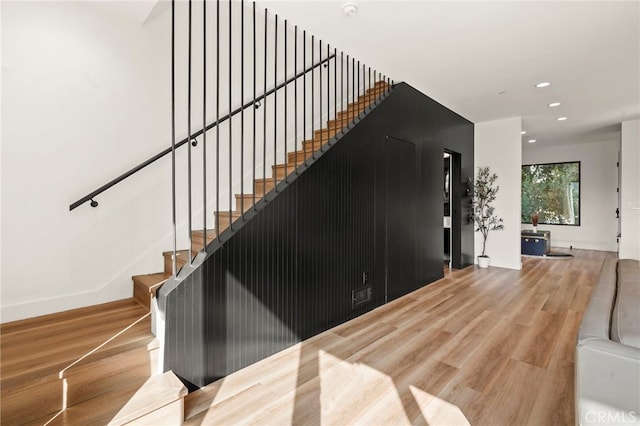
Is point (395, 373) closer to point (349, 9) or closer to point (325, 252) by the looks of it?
point (325, 252)

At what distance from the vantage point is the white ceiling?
2705mm

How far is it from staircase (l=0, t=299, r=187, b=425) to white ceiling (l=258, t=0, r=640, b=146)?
2.85m

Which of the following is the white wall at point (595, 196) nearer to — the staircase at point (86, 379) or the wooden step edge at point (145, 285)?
the wooden step edge at point (145, 285)

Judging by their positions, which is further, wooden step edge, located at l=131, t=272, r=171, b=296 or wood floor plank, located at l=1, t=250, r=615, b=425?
wooden step edge, located at l=131, t=272, r=171, b=296

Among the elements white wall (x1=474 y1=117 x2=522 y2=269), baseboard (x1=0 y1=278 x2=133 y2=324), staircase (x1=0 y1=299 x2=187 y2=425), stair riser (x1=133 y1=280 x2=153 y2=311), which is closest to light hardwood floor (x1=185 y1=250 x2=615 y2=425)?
staircase (x1=0 y1=299 x2=187 y2=425)

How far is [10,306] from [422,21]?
13.5 feet

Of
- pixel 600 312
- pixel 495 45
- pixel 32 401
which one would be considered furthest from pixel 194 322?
pixel 495 45

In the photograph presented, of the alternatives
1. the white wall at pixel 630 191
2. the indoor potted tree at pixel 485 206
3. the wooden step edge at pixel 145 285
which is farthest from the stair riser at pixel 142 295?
the white wall at pixel 630 191

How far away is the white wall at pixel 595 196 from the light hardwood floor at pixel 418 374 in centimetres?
643

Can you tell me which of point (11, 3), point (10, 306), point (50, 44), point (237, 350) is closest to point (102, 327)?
point (10, 306)

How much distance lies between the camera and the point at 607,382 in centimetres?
118

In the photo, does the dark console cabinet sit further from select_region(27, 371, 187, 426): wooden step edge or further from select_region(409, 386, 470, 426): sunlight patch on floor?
select_region(27, 371, 187, 426): wooden step edge

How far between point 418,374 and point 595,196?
9197mm

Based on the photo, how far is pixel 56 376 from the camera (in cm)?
154
